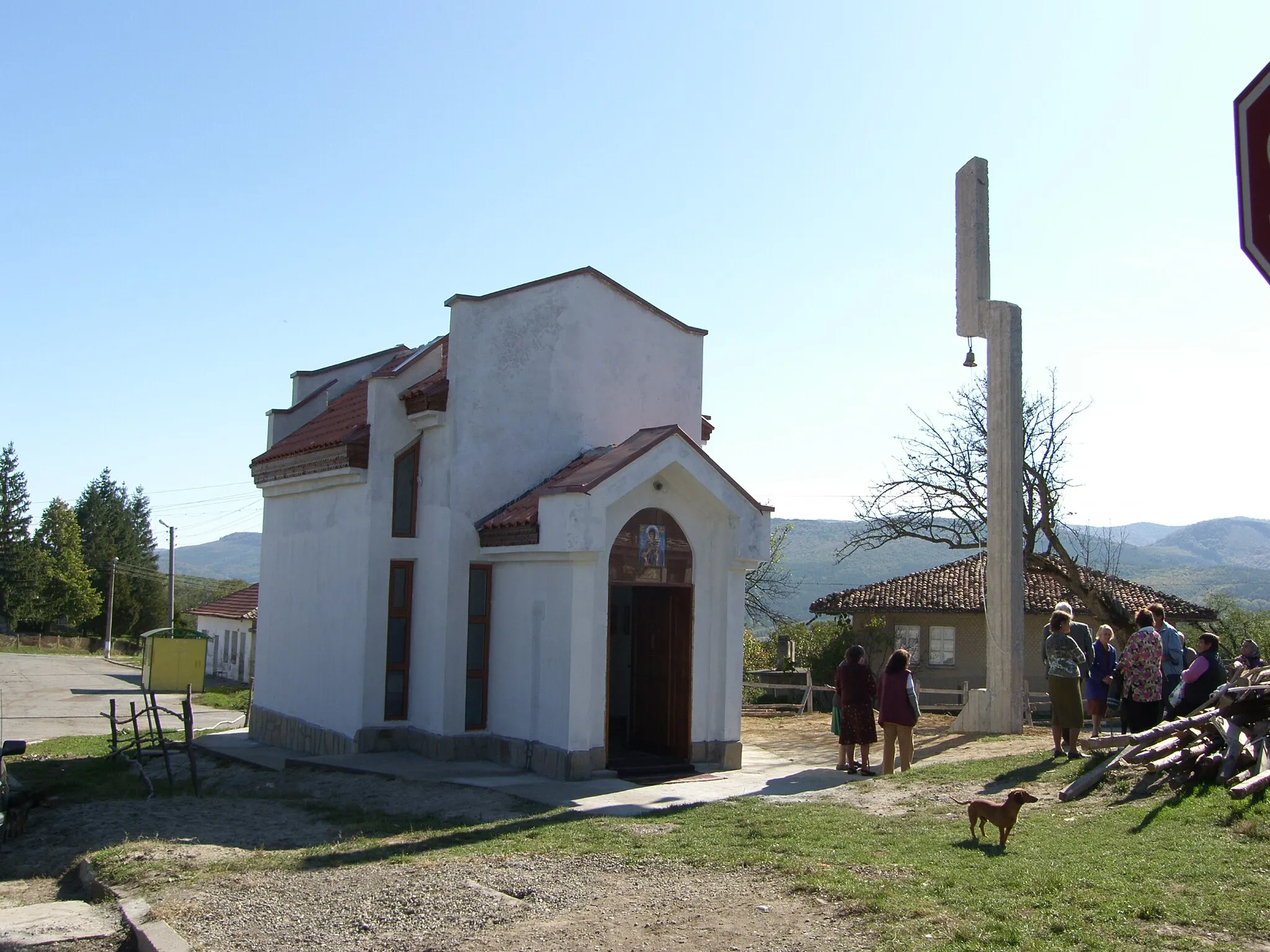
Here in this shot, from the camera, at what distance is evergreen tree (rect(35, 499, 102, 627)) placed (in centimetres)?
7144

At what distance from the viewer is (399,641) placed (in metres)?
15.3

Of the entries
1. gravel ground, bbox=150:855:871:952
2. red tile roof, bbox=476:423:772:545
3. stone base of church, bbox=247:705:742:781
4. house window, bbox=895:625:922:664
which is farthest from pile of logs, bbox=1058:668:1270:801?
house window, bbox=895:625:922:664

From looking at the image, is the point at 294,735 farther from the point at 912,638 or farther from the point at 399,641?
the point at 912,638

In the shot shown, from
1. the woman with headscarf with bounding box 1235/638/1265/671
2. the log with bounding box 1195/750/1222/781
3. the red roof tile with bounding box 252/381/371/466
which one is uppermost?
the red roof tile with bounding box 252/381/371/466

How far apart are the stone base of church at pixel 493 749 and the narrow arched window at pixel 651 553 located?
220cm

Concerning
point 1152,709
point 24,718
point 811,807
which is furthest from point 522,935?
point 24,718

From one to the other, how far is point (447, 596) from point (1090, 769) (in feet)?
26.5

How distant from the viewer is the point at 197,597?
99438 millimetres

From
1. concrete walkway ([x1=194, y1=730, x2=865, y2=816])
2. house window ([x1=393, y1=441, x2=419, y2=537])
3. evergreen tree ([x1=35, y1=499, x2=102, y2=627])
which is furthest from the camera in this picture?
evergreen tree ([x1=35, y1=499, x2=102, y2=627])

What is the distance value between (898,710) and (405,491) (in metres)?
7.41

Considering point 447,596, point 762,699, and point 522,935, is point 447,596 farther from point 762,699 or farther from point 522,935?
point 762,699

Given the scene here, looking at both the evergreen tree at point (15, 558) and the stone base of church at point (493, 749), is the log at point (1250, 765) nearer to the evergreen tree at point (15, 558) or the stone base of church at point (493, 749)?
the stone base of church at point (493, 749)

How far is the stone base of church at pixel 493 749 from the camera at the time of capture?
13031 mm

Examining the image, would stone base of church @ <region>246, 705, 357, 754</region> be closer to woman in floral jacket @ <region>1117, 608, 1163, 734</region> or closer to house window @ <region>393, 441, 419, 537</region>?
house window @ <region>393, 441, 419, 537</region>
